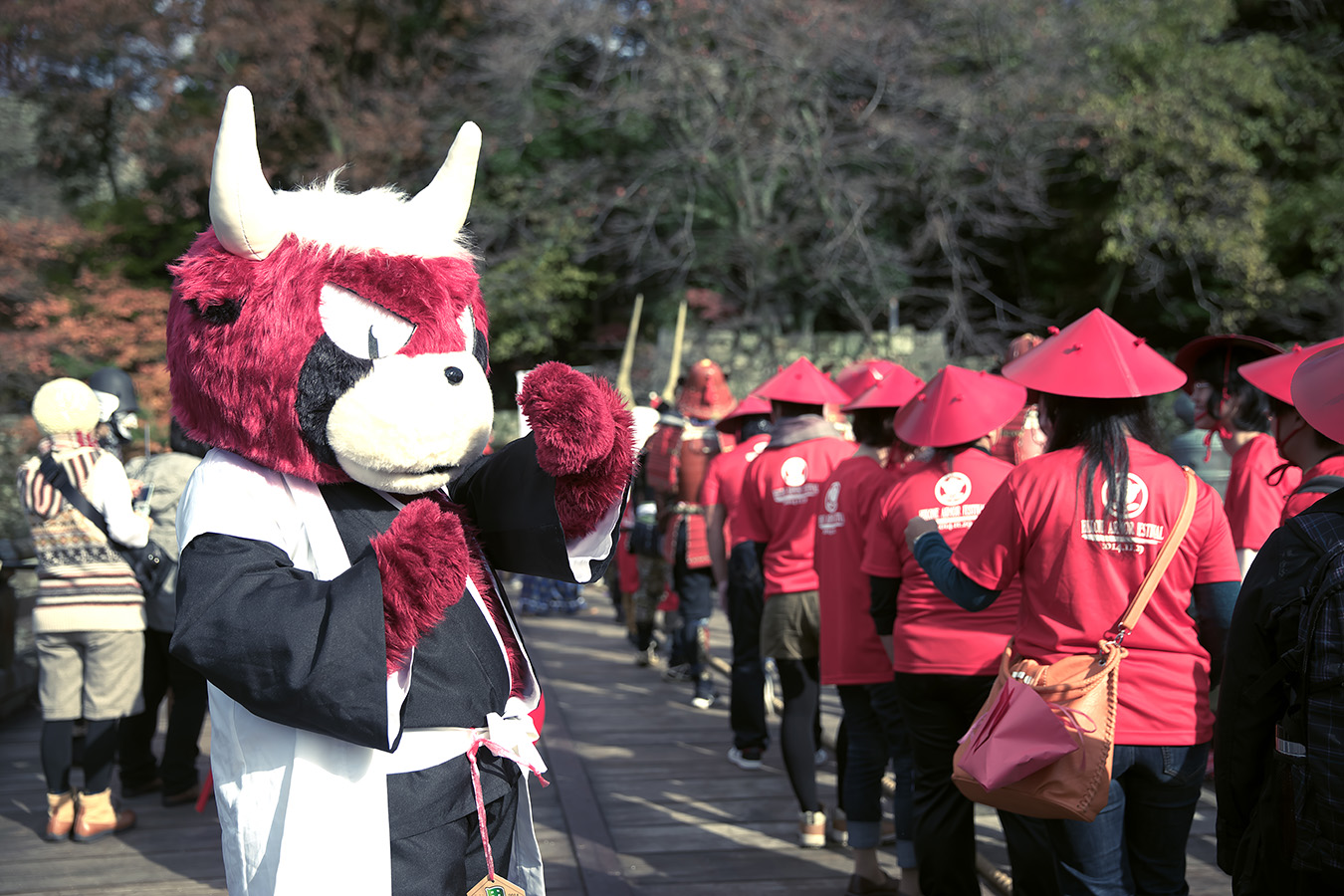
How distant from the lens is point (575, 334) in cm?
1944

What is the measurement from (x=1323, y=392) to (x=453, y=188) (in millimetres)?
1755

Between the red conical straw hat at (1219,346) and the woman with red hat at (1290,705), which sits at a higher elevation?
the red conical straw hat at (1219,346)

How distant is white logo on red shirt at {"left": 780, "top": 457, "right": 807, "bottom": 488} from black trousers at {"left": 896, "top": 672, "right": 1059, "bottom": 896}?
1.50 m

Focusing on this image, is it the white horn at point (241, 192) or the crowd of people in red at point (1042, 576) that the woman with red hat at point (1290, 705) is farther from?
the white horn at point (241, 192)

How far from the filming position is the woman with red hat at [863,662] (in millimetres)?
3959

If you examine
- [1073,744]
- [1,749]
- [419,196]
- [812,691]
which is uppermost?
[419,196]

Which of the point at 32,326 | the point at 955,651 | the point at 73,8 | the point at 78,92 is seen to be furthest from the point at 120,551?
the point at 78,92

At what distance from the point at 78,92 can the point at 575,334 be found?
8.48m

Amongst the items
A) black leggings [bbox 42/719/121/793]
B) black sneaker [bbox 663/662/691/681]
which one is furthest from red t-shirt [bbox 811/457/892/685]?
black sneaker [bbox 663/662/691/681]

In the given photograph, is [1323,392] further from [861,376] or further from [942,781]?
[861,376]

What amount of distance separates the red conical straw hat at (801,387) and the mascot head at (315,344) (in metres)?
2.87

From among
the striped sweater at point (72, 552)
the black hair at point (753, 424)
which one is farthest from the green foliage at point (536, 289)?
the striped sweater at point (72, 552)

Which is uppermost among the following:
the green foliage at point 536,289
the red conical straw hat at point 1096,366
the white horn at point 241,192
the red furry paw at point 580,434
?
the green foliage at point 536,289

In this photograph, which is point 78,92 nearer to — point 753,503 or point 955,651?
point 753,503
